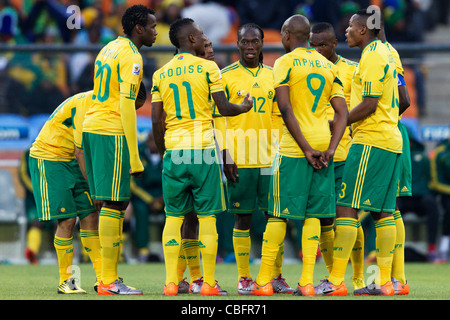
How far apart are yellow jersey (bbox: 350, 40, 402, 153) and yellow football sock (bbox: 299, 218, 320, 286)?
2.65 feet

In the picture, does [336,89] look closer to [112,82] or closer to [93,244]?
[112,82]

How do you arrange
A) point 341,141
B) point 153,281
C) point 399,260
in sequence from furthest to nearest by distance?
point 153,281
point 341,141
point 399,260

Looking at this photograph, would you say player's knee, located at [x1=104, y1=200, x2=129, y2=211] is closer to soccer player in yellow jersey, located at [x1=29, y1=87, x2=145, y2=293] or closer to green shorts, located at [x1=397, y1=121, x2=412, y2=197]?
soccer player in yellow jersey, located at [x1=29, y1=87, x2=145, y2=293]

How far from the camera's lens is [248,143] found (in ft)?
23.1

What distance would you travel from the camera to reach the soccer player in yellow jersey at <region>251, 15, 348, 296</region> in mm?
6355

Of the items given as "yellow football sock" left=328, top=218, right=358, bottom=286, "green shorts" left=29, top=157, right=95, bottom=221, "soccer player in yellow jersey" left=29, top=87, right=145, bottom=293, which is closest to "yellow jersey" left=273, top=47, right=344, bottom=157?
"yellow football sock" left=328, top=218, right=358, bottom=286

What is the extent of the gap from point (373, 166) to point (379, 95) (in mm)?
584

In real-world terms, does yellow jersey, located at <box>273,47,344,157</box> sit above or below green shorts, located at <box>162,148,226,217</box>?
above

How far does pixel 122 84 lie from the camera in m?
6.35

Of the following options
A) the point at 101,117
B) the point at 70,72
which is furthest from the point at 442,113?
the point at 101,117

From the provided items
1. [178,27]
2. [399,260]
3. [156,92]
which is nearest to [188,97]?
[156,92]

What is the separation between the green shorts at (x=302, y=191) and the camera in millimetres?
6367

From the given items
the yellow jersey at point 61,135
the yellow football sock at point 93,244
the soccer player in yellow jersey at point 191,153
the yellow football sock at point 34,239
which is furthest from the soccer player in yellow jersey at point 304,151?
the yellow football sock at point 34,239
